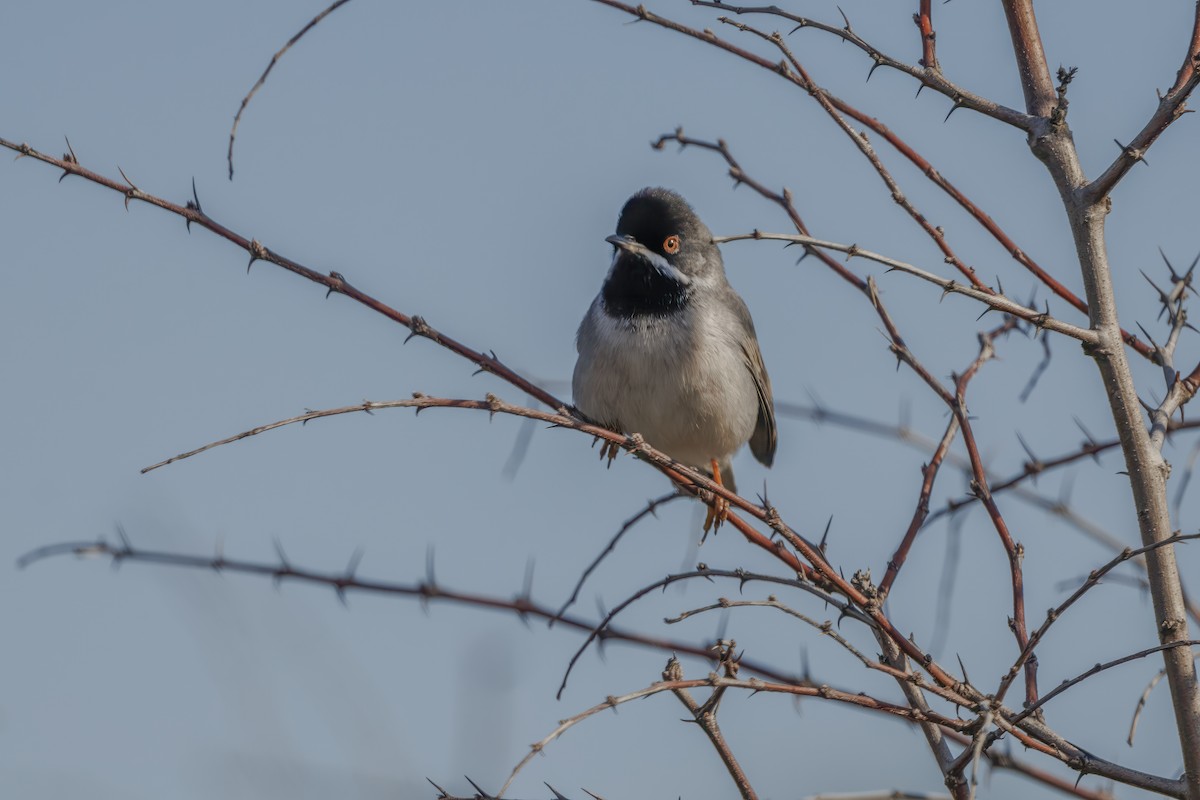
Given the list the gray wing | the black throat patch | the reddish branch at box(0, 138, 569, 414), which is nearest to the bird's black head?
the black throat patch

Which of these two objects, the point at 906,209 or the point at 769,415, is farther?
the point at 769,415

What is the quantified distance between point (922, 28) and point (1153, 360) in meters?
1.15

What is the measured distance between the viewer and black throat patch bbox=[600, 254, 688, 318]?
6.64 metres

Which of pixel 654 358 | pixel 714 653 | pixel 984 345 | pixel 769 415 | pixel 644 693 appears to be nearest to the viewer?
pixel 644 693

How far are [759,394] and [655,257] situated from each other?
1128mm

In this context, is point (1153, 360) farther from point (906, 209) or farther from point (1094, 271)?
point (906, 209)

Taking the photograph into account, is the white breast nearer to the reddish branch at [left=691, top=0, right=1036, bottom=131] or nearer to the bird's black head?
the bird's black head

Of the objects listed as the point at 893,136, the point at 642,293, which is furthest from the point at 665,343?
the point at 893,136

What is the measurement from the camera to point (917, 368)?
14.0ft

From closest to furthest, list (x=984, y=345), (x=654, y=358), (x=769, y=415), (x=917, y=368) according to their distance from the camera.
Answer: (x=917, y=368) < (x=984, y=345) < (x=654, y=358) < (x=769, y=415)

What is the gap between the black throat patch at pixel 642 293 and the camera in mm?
6641

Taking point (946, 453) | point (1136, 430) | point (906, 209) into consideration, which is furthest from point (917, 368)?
point (1136, 430)

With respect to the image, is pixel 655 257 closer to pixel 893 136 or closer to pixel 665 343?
pixel 665 343

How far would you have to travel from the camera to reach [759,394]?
736cm
